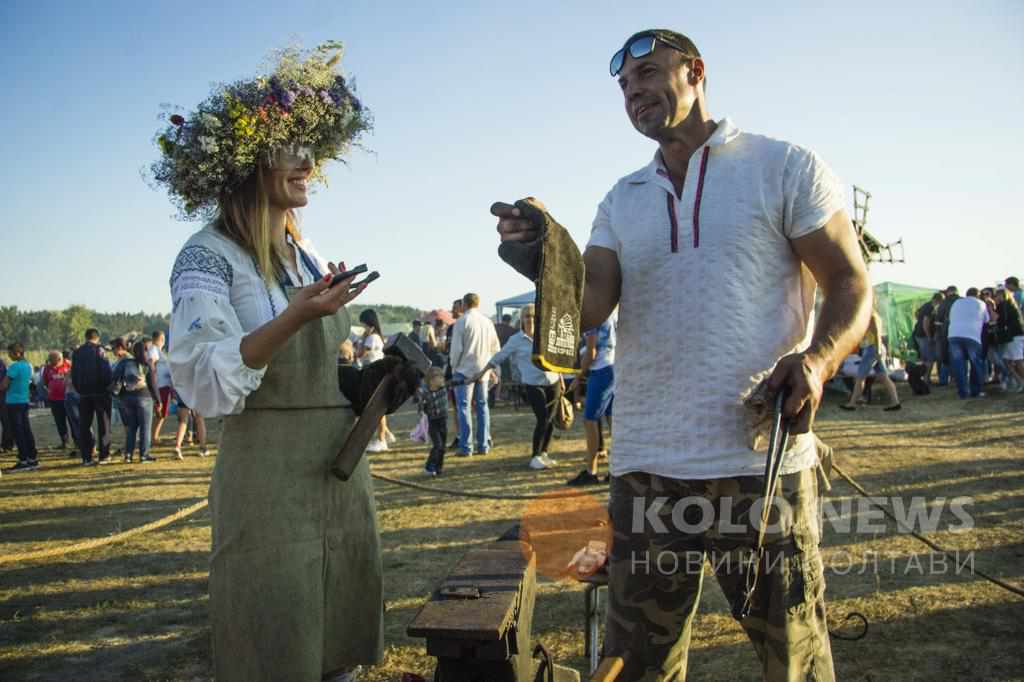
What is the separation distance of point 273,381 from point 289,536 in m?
0.46

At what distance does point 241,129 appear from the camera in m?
2.16

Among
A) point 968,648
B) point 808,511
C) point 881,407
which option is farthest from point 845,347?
point 881,407

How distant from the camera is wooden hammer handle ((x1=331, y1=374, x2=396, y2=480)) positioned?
6.98 feet

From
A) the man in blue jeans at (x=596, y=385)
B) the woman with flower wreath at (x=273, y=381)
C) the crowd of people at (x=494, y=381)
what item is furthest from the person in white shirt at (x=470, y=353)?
the woman with flower wreath at (x=273, y=381)

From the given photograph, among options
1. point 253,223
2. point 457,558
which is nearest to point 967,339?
point 457,558

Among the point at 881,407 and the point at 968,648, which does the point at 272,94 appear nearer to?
the point at 968,648

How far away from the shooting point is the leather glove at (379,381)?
232 cm

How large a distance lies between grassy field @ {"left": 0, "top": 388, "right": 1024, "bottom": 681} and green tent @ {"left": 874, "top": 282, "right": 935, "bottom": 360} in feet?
34.5

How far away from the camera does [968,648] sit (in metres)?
3.39

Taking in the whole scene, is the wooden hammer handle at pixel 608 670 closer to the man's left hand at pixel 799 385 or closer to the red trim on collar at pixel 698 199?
the man's left hand at pixel 799 385

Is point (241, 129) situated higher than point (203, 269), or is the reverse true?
point (241, 129)

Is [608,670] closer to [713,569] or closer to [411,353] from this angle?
[713,569]

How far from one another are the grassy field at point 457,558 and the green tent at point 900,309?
Result: 413 inches

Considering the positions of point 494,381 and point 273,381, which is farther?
point 494,381
